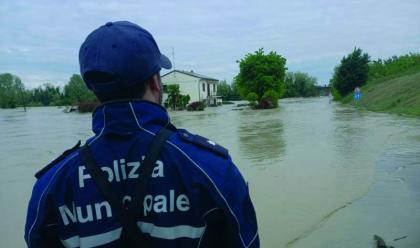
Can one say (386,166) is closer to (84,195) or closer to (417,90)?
(84,195)

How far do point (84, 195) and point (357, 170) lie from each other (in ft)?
26.9

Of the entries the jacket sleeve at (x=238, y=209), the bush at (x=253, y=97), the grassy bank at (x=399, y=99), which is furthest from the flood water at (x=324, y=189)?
the bush at (x=253, y=97)

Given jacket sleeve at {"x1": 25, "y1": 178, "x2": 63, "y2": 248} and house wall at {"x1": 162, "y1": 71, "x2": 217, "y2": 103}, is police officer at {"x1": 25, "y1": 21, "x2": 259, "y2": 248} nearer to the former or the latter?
jacket sleeve at {"x1": 25, "y1": 178, "x2": 63, "y2": 248}

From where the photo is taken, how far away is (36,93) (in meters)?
112

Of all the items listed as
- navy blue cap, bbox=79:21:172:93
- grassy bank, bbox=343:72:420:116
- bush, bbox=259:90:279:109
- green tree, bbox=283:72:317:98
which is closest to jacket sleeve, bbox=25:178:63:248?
navy blue cap, bbox=79:21:172:93

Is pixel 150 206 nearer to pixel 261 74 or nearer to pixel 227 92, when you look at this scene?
pixel 261 74

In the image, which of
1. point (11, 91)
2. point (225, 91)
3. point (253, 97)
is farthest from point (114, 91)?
point (11, 91)

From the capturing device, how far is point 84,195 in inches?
59.4

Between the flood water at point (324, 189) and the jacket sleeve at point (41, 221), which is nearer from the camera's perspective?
the jacket sleeve at point (41, 221)

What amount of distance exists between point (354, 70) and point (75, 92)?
6555 cm

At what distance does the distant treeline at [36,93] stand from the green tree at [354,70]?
196ft

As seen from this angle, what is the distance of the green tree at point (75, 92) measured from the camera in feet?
300

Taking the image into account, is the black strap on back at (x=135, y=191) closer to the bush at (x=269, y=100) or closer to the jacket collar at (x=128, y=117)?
the jacket collar at (x=128, y=117)

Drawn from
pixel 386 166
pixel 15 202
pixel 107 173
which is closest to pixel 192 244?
pixel 107 173
